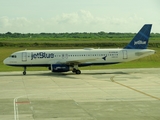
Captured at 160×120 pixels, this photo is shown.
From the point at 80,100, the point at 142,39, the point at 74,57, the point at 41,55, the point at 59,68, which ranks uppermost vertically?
the point at 142,39

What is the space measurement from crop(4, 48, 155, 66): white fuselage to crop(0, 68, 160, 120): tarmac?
811 cm

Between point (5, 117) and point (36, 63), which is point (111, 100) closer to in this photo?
point (5, 117)

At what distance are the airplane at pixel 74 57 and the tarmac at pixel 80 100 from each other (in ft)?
26.0

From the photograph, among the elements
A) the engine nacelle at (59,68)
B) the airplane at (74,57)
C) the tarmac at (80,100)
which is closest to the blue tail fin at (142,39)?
the airplane at (74,57)

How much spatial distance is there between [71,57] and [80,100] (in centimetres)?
2258

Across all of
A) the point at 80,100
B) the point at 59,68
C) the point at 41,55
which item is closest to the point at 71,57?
the point at 59,68

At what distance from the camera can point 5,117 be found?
69.7 feet

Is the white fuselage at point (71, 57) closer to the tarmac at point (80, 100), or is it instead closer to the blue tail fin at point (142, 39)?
the blue tail fin at point (142, 39)

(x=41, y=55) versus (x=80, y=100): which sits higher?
(x=41, y=55)

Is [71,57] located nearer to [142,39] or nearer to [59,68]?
[59,68]

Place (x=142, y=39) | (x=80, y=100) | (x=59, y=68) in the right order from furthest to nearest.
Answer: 1. (x=142, y=39)
2. (x=59, y=68)
3. (x=80, y=100)

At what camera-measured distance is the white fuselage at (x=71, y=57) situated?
47.9 metres

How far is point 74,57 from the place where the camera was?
4947 centimetres

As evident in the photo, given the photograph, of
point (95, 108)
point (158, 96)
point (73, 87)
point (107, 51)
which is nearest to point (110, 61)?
point (107, 51)
